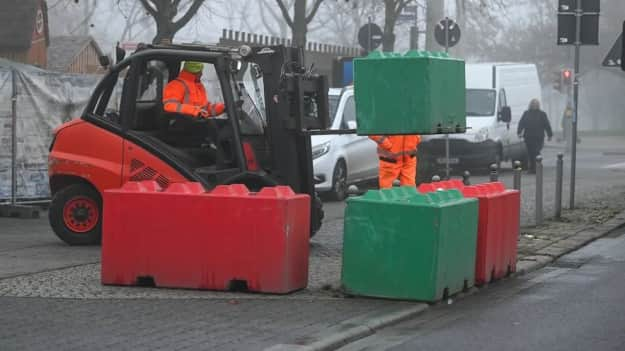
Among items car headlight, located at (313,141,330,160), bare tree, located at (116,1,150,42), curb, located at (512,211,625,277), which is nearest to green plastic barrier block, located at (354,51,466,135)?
curb, located at (512,211,625,277)

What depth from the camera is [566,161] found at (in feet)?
131

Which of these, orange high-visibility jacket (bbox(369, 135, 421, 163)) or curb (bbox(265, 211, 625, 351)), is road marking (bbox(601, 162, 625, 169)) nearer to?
curb (bbox(265, 211, 625, 351))

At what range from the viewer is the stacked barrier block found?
Result: 11.6 meters

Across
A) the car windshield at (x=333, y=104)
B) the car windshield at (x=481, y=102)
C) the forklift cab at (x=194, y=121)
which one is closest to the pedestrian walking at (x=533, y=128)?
the car windshield at (x=481, y=102)

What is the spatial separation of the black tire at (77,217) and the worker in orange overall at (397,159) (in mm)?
3198

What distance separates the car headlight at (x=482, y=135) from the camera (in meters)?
29.9

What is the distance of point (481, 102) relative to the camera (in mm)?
31109

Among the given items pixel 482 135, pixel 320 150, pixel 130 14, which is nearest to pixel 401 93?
pixel 320 150

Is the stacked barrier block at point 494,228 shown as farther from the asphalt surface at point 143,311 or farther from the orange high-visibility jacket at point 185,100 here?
the orange high-visibility jacket at point 185,100

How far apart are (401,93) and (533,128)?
20.6m

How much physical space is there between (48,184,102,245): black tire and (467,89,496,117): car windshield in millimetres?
17059

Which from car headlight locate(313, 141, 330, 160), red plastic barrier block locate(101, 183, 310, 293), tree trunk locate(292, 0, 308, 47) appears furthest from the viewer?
tree trunk locate(292, 0, 308, 47)

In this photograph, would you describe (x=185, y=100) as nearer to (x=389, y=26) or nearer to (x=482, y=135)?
(x=482, y=135)

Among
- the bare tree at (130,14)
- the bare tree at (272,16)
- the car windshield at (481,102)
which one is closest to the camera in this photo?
the car windshield at (481,102)
